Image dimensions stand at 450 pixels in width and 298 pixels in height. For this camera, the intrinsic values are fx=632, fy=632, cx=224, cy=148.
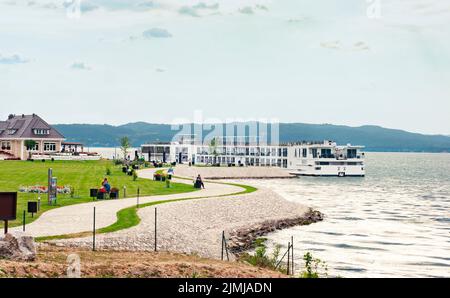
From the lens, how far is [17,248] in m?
20.8

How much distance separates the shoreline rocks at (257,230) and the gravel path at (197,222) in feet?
2.43

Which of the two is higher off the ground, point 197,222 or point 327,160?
point 327,160

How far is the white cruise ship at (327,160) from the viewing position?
5812 inches

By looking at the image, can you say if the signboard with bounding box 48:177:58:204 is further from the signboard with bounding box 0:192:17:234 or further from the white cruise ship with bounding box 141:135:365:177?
the white cruise ship with bounding box 141:135:365:177

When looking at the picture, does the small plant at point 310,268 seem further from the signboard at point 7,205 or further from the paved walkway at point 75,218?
the paved walkway at point 75,218

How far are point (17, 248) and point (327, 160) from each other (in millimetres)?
130723

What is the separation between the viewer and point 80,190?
54.5 meters

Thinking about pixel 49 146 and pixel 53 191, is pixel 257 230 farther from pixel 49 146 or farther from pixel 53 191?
pixel 49 146

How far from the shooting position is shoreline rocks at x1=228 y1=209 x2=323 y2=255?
37.3 m

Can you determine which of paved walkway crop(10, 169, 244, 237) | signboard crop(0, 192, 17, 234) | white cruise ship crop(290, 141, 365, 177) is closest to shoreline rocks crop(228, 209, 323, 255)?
paved walkway crop(10, 169, 244, 237)

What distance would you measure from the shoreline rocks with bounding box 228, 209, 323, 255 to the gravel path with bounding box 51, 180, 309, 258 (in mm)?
740

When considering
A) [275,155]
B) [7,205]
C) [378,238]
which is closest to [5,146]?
[275,155]

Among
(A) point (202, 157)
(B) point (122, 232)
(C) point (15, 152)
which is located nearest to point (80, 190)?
(B) point (122, 232)
